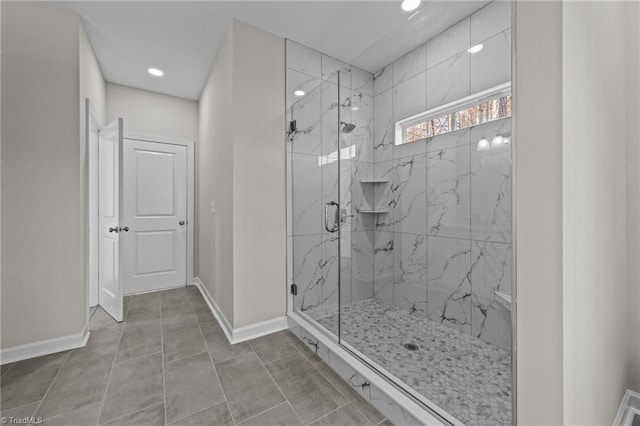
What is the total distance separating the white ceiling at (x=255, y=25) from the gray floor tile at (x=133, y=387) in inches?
106

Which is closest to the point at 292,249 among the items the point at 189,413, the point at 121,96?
the point at 189,413

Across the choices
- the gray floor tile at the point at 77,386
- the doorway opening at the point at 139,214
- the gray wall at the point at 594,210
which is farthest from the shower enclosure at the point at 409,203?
the doorway opening at the point at 139,214

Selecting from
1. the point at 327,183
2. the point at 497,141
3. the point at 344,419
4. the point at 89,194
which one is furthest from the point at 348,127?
the point at 89,194

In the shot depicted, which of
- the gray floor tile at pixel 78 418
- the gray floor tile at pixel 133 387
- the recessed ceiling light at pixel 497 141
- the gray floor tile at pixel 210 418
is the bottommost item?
the gray floor tile at pixel 78 418

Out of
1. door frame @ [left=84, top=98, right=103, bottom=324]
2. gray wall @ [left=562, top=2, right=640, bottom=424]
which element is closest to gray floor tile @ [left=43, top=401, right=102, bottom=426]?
door frame @ [left=84, top=98, right=103, bottom=324]

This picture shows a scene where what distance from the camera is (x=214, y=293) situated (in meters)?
2.84

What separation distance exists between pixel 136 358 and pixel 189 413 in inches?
32.9

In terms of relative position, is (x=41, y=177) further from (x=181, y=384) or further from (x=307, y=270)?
(x=307, y=270)

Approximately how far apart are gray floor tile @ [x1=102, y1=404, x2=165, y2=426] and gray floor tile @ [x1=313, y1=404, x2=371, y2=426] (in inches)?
32.1

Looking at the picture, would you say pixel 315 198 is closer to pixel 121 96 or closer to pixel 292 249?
pixel 292 249

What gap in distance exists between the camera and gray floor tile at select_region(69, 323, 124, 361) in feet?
6.57

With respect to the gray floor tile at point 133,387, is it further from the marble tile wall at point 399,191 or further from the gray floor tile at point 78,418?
the marble tile wall at point 399,191

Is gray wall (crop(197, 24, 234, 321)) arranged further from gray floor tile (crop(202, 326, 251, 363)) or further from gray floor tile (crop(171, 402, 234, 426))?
gray floor tile (crop(171, 402, 234, 426))

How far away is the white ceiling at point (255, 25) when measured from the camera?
6.72 ft
